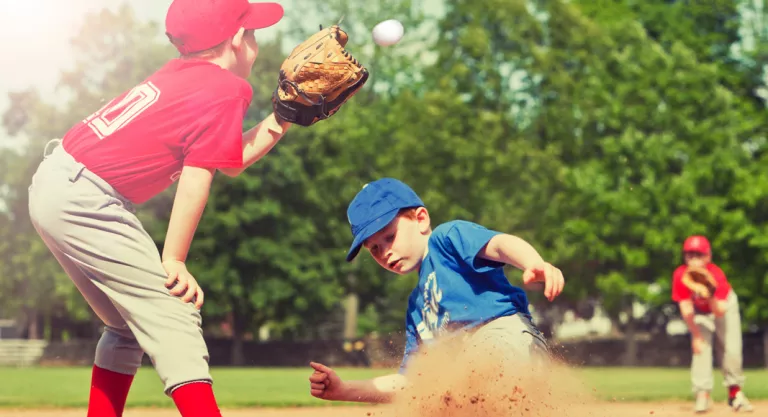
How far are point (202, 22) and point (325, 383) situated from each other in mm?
1684

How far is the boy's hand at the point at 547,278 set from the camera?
345cm

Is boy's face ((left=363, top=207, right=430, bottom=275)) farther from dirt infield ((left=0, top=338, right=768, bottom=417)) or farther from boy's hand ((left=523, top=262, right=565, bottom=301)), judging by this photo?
boy's hand ((left=523, top=262, right=565, bottom=301))

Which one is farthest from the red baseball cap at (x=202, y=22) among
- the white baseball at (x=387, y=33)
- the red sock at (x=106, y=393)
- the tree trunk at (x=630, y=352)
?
the tree trunk at (x=630, y=352)

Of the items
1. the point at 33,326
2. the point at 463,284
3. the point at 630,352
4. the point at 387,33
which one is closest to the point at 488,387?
the point at 463,284

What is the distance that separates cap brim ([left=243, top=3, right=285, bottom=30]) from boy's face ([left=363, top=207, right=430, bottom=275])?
115cm

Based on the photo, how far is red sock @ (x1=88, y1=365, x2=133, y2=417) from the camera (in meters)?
4.45

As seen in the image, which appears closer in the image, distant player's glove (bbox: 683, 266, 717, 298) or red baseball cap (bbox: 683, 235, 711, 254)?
distant player's glove (bbox: 683, 266, 717, 298)

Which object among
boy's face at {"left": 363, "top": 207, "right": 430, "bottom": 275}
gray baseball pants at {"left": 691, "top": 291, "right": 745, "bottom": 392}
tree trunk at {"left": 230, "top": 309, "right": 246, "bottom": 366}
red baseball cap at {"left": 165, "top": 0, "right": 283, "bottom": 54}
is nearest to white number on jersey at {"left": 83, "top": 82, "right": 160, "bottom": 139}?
red baseball cap at {"left": 165, "top": 0, "right": 283, "bottom": 54}

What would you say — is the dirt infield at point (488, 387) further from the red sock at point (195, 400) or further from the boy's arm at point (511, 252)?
the red sock at point (195, 400)

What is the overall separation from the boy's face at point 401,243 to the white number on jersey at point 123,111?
3.55 ft

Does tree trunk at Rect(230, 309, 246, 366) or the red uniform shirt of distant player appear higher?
the red uniform shirt of distant player

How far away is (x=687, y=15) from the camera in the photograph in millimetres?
Result: 32500

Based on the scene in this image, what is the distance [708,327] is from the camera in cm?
1041

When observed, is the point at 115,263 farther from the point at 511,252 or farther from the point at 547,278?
the point at 547,278
